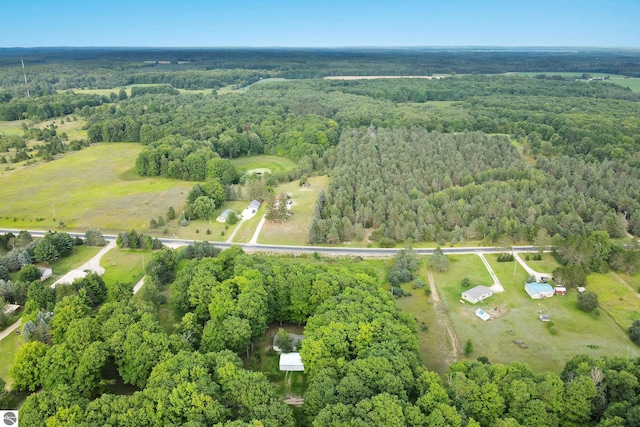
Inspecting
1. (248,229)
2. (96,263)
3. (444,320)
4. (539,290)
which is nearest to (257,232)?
(248,229)

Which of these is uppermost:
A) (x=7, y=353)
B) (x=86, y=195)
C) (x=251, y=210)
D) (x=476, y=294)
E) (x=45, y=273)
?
(x=86, y=195)

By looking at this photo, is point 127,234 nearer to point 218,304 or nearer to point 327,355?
point 218,304

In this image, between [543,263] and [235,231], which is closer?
[543,263]

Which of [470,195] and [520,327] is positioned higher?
[470,195]

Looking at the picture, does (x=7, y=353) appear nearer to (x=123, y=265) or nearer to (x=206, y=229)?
(x=123, y=265)

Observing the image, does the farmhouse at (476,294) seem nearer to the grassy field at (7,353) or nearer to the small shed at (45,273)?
the grassy field at (7,353)
